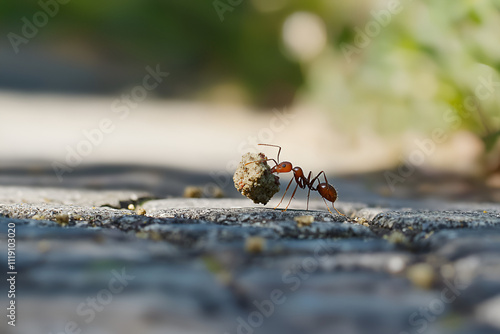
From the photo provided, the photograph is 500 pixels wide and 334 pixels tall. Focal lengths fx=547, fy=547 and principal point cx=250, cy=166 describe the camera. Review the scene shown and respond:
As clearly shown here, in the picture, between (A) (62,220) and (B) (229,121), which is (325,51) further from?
(A) (62,220)

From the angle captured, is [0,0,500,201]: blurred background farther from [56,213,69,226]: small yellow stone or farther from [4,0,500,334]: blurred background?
[56,213,69,226]: small yellow stone

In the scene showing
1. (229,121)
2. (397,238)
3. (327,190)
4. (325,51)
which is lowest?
(397,238)

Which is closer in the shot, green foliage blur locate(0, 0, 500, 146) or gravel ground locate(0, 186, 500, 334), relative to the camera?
gravel ground locate(0, 186, 500, 334)

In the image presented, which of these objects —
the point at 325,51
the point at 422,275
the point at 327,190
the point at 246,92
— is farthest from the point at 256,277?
the point at 246,92

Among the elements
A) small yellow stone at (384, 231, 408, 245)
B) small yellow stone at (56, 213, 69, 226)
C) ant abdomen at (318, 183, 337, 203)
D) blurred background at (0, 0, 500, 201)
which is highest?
blurred background at (0, 0, 500, 201)

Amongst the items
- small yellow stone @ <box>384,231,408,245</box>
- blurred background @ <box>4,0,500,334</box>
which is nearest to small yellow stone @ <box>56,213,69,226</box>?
blurred background @ <box>4,0,500,334</box>

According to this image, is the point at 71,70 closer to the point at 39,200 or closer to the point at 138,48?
the point at 138,48
